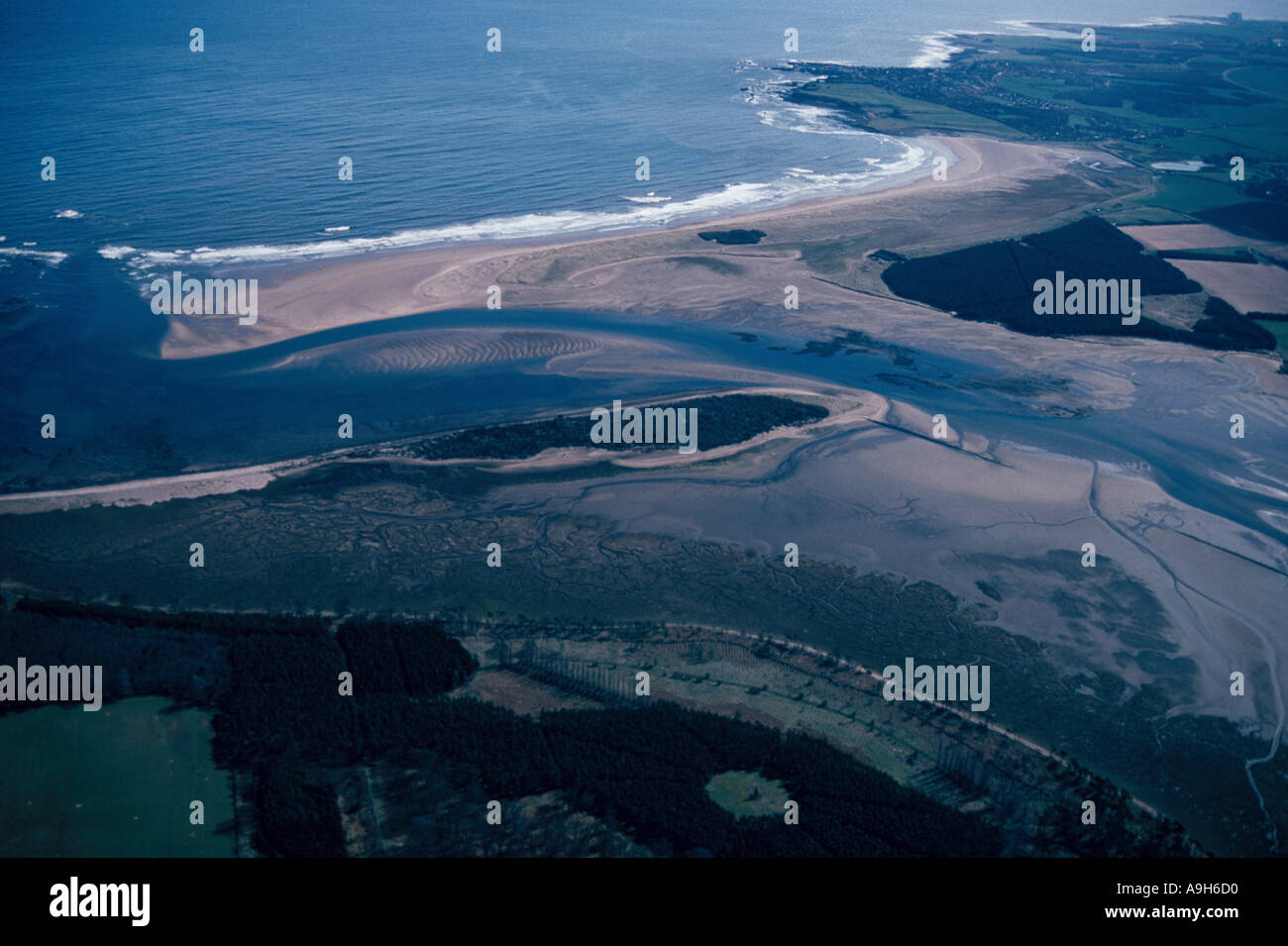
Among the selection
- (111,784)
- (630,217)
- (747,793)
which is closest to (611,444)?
(747,793)

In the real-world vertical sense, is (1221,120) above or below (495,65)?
below

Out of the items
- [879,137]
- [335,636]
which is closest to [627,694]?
[335,636]

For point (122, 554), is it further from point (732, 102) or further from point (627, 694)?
point (732, 102)

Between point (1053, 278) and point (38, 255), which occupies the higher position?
point (38, 255)

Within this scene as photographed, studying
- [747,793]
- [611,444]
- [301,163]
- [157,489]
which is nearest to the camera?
[747,793]

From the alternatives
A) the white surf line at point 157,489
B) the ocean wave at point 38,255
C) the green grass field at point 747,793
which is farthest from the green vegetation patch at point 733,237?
the green grass field at point 747,793

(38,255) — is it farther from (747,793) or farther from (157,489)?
(747,793)
